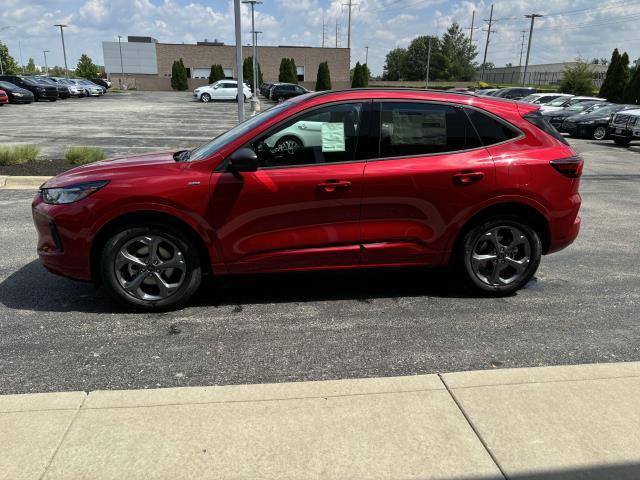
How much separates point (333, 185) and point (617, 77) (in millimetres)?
41354

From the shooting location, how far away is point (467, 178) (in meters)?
4.41

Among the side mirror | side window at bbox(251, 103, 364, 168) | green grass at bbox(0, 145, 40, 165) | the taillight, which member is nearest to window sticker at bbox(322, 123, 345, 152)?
side window at bbox(251, 103, 364, 168)

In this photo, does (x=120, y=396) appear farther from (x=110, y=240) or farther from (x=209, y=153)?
(x=209, y=153)

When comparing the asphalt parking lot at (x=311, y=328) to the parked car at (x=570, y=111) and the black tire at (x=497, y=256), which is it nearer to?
the black tire at (x=497, y=256)

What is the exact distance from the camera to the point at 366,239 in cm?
443

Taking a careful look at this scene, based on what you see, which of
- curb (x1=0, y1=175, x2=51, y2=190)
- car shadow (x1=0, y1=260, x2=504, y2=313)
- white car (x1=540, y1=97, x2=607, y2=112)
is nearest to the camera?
car shadow (x1=0, y1=260, x2=504, y2=313)

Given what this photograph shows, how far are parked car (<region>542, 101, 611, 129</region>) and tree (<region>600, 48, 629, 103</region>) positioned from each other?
16.1 m

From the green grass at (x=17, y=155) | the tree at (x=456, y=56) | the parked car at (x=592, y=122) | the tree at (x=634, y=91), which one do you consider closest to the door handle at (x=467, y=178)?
the green grass at (x=17, y=155)

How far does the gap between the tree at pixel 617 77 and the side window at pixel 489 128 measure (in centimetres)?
3885

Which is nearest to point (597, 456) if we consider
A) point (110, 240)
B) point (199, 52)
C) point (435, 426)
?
point (435, 426)

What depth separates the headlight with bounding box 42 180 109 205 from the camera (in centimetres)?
413

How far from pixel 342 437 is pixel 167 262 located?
2.22 meters

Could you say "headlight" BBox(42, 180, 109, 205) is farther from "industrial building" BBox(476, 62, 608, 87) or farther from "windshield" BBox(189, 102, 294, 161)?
"industrial building" BBox(476, 62, 608, 87)

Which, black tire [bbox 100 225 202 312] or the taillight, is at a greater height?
the taillight
